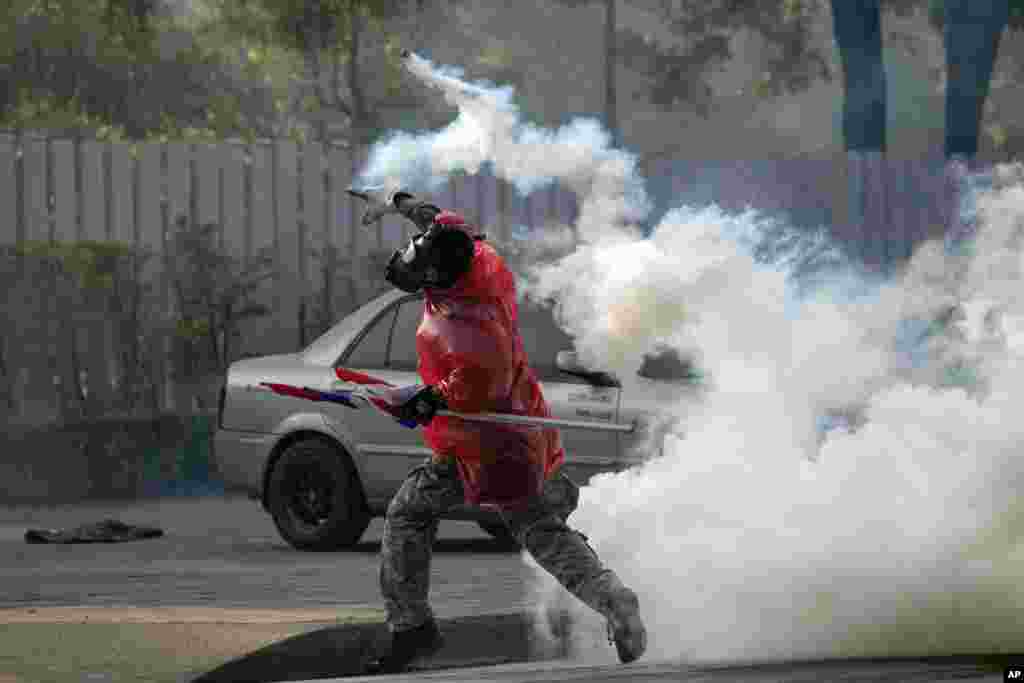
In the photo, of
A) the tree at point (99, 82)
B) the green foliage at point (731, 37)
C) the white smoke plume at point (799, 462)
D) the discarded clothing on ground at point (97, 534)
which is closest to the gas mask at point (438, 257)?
the white smoke plume at point (799, 462)

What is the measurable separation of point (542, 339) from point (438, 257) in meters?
5.21

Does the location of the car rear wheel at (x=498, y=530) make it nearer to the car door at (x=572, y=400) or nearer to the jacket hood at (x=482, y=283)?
the car door at (x=572, y=400)

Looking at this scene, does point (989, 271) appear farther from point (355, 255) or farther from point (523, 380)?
point (355, 255)

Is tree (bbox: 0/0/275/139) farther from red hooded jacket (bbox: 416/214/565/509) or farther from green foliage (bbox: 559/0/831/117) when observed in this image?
red hooded jacket (bbox: 416/214/565/509)

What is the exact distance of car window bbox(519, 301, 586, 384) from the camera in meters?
15.5

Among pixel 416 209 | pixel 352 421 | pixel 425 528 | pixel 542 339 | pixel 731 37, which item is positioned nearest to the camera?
pixel 425 528

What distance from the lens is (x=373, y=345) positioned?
1602 cm

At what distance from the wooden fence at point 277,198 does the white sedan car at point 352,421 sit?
5.78 meters

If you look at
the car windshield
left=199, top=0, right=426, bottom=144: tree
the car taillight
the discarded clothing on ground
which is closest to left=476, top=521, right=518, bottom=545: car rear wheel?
the car windshield

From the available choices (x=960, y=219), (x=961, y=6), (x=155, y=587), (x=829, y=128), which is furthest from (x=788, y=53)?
(x=829, y=128)

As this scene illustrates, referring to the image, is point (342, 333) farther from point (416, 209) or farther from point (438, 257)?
point (438, 257)

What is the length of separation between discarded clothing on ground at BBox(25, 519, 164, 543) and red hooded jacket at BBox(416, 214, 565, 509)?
6839mm

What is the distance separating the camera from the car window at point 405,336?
1588 centimetres

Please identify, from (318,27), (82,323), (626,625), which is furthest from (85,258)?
(626,625)
